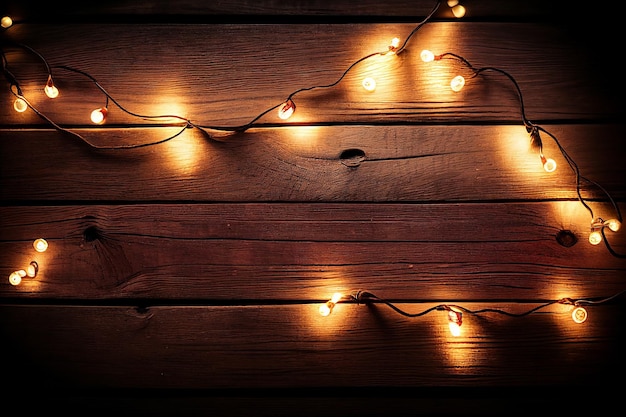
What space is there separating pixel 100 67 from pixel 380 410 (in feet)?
3.72

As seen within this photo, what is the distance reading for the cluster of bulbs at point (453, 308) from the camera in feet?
3.49

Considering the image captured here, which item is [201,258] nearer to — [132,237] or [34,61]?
[132,237]

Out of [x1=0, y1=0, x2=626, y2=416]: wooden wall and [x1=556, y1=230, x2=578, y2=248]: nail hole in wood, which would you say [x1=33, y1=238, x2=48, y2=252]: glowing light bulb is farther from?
[x1=556, y1=230, x2=578, y2=248]: nail hole in wood

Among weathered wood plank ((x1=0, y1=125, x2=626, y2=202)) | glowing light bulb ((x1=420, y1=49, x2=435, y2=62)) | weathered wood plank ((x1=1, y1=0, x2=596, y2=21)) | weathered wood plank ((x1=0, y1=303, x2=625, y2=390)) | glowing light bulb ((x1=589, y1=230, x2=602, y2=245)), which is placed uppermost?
weathered wood plank ((x1=1, y1=0, x2=596, y2=21))

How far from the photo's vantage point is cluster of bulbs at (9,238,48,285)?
3.55 feet

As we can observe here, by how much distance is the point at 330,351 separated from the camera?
110 cm

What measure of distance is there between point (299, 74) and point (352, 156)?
0.83ft

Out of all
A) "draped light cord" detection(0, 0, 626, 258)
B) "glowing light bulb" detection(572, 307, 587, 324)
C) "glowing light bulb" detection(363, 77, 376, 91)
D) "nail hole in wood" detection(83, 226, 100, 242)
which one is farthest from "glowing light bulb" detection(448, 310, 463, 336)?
"nail hole in wood" detection(83, 226, 100, 242)

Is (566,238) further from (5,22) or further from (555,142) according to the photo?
(5,22)

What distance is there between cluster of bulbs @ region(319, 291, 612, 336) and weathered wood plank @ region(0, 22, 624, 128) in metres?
0.45

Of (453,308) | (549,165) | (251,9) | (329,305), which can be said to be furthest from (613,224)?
(251,9)

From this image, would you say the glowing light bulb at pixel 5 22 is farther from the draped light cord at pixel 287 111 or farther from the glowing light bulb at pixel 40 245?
the glowing light bulb at pixel 40 245

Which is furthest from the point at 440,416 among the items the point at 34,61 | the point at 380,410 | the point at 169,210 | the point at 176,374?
the point at 34,61

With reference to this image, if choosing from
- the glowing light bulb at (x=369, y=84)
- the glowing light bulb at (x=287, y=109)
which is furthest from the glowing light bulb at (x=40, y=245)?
the glowing light bulb at (x=369, y=84)
